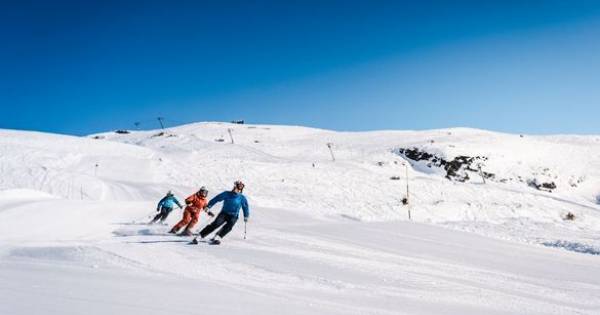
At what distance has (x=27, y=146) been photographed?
137 feet

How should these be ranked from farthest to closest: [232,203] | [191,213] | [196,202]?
1. [196,202]
2. [191,213]
3. [232,203]

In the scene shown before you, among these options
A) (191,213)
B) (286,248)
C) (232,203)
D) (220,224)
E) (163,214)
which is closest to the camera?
(286,248)

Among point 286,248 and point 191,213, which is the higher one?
point 191,213

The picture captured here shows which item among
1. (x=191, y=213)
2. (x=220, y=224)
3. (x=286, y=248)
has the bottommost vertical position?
(x=286, y=248)

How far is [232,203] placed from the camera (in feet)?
41.4

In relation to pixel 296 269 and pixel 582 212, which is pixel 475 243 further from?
pixel 582 212

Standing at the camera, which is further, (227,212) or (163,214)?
(163,214)

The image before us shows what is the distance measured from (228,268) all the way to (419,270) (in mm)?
3861

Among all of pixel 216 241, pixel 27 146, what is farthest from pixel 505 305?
pixel 27 146

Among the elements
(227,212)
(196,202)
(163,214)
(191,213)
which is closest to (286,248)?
(227,212)

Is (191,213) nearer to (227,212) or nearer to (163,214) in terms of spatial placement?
(227,212)

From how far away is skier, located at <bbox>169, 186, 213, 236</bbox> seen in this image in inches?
517

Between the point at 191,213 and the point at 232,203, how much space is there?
5.49 ft

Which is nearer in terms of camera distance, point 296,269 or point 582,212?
point 296,269
